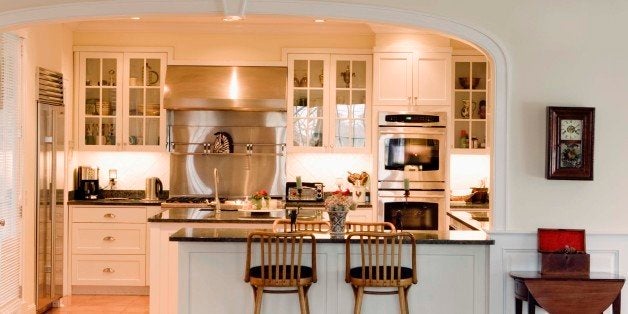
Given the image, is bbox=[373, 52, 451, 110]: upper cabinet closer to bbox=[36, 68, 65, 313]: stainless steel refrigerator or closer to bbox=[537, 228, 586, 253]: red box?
bbox=[537, 228, 586, 253]: red box

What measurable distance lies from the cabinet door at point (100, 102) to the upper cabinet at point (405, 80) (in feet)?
8.76

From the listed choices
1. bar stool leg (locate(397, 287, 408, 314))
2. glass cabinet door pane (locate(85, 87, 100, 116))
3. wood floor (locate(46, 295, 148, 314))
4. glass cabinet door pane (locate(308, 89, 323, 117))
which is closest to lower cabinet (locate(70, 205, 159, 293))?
wood floor (locate(46, 295, 148, 314))

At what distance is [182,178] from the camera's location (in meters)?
7.93

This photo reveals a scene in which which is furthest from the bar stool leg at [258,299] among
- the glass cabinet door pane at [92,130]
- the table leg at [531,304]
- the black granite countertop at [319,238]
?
the glass cabinet door pane at [92,130]

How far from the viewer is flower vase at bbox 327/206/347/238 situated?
4.89 meters

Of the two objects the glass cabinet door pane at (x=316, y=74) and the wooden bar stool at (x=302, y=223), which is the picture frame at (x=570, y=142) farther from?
the glass cabinet door pane at (x=316, y=74)

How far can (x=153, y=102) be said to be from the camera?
7738mm

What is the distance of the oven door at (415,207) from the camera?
24.2 ft

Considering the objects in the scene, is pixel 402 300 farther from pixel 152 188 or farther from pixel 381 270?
pixel 152 188

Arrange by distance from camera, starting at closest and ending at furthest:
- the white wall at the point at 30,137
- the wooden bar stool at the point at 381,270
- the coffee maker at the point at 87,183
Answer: the wooden bar stool at the point at 381,270 < the white wall at the point at 30,137 < the coffee maker at the point at 87,183

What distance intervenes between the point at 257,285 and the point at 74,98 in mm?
4024

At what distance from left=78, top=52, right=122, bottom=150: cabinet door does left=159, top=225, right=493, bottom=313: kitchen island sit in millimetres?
3201

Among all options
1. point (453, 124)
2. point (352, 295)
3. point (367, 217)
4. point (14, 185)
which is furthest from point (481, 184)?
point (14, 185)

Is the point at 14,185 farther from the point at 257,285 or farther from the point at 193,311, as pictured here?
the point at 257,285
